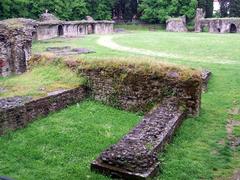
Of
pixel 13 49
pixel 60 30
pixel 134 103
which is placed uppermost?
pixel 13 49

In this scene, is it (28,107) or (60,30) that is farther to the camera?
(60,30)

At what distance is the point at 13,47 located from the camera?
66.6 ft

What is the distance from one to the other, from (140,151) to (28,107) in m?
4.35

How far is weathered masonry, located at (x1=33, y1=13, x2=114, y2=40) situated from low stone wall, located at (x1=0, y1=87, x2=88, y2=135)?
79.4ft

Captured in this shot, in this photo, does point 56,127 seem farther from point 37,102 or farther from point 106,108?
point 106,108

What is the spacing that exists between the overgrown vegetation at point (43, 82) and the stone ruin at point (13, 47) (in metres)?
4.56

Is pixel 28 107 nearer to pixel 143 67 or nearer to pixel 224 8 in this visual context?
pixel 143 67

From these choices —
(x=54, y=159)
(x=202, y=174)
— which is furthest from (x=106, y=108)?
(x=202, y=174)

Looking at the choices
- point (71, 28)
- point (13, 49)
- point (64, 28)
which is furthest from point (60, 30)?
point (13, 49)

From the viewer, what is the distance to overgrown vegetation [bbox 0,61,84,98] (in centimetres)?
1288

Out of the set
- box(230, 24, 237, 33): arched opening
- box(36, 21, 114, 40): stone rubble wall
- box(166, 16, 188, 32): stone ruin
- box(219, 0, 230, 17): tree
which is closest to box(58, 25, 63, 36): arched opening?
box(36, 21, 114, 40): stone rubble wall

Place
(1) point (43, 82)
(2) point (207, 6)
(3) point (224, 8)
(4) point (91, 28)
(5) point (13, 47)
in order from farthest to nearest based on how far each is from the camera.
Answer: (3) point (224, 8) → (2) point (207, 6) → (4) point (91, 28) → (5) point (13, 47) → (1) point (43, 82)

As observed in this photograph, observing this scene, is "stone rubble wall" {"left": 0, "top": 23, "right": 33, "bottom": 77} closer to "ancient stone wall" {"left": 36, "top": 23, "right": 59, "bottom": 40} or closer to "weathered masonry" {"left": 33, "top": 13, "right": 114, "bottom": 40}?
"weathered masonry" {"left": 33, "top": 13, "right": 114, "bottom": 40}

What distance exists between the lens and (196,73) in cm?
1239
